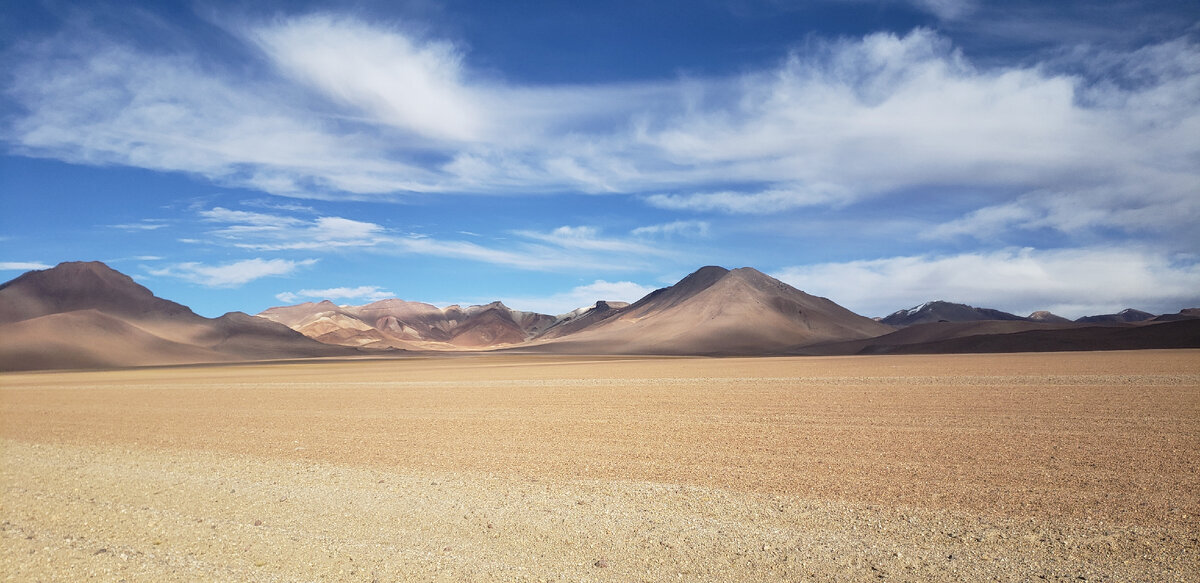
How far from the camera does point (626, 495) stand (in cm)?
1038

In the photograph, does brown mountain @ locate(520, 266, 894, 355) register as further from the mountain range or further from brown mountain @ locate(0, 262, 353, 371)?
brown mountain @ locate(0, 262, 353, 371)

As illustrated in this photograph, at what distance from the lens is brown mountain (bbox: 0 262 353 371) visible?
354 ft

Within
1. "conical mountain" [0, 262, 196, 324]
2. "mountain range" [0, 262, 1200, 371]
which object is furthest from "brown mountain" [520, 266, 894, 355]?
"conical mountain" [0, 262, 196, 324]

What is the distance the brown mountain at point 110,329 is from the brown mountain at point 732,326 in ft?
190

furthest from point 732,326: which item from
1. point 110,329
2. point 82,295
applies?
point 82,295

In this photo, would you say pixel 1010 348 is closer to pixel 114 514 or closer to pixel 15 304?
pixel 114 514

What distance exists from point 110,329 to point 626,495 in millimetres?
136626

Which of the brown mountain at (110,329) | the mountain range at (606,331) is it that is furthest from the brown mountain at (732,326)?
the brown mountain at (110,329)

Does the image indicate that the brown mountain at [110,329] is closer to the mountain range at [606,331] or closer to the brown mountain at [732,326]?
the mountain range at [606,331]

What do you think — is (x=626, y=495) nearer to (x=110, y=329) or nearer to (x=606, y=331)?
(x=110, y=329)

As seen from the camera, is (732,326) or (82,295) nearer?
(82,295)

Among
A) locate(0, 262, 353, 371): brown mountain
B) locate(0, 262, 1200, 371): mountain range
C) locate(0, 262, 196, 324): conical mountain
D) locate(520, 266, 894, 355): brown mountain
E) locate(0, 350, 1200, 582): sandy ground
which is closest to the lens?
locate(0, 350, 1200, 582): sandy ground

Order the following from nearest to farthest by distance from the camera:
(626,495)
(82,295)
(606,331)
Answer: (626,495)
(82,295)
(606,331)

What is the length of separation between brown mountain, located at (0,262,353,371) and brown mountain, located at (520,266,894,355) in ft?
190
